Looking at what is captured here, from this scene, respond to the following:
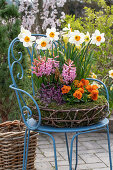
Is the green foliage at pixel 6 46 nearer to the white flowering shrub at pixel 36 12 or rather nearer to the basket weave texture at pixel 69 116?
the basket weave texture at pixel 69 116

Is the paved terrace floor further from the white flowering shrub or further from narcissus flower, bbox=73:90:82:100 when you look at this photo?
the white flowering shrub

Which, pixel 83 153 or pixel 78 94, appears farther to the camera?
pixel 83 153

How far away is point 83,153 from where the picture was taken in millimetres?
3041

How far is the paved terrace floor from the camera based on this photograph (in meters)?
2.72

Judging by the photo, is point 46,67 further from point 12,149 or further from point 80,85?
point 12,149

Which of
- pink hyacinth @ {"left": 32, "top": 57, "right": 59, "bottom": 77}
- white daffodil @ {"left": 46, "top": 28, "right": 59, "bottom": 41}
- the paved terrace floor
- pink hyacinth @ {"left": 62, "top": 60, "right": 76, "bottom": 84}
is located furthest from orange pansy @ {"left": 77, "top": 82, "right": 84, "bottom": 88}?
the paved terrace floor

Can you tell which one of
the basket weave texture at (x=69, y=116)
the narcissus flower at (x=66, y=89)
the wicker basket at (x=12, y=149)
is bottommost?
the wicker basket at (x=12, y=149)

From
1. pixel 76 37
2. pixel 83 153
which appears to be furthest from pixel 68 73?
pixel 83 153

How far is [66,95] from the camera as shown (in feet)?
5.85

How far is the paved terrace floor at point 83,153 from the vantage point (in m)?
2.72

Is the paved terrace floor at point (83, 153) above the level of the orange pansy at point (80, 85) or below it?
below

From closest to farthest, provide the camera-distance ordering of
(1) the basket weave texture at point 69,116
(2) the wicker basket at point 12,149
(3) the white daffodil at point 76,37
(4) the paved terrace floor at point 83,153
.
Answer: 1. (1) the basket weave texture at point 69,116
2. (3) the white daffodil at point 76,37
3. (2) the wicker basket at point 12,149
4. (4) the paved terrace floor at point 83,153

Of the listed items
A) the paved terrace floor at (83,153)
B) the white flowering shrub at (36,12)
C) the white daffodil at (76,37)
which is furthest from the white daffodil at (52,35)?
the white flowering shrub at (36,12)

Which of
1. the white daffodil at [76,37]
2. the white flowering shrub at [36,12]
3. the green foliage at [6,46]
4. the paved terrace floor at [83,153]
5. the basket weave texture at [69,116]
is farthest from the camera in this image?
the white flowering shrub at [36,12]
